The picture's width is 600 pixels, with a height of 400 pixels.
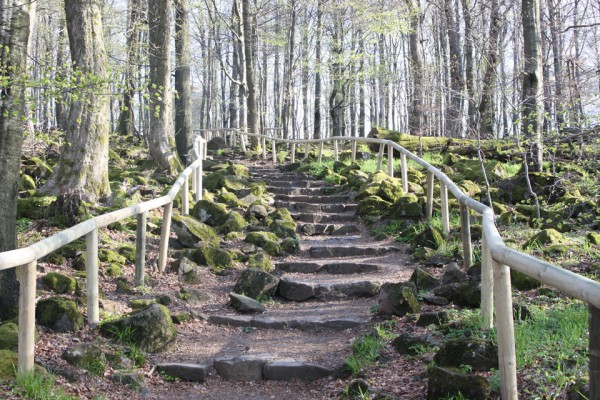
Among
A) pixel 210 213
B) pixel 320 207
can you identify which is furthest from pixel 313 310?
pixel 320 207

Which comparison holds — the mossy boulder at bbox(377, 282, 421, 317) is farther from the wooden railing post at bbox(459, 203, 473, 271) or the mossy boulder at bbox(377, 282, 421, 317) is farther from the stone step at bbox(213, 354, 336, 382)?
the stone step at bbox(213, 354, 336, 382)

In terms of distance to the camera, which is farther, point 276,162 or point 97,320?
point 276,162

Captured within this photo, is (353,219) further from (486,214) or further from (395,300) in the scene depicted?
(486,214)

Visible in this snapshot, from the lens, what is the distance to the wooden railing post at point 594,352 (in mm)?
2162

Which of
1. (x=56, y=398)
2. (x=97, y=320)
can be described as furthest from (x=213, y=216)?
(x=56, y=398)

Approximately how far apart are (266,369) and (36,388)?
1.94 meters

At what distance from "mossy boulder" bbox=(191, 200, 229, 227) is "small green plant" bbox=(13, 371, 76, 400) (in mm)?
6399

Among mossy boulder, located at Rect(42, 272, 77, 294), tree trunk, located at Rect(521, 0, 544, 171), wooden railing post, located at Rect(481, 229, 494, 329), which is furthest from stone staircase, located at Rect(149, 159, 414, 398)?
tree trunk, located at Rect(521, 0, 544, 171)

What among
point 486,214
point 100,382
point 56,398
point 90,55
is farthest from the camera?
point 90,55

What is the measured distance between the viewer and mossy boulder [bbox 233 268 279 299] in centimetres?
699

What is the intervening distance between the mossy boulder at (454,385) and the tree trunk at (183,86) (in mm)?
12400

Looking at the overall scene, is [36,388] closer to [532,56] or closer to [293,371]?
[293,371]

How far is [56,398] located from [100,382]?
0.74 m

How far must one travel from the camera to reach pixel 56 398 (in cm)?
346
